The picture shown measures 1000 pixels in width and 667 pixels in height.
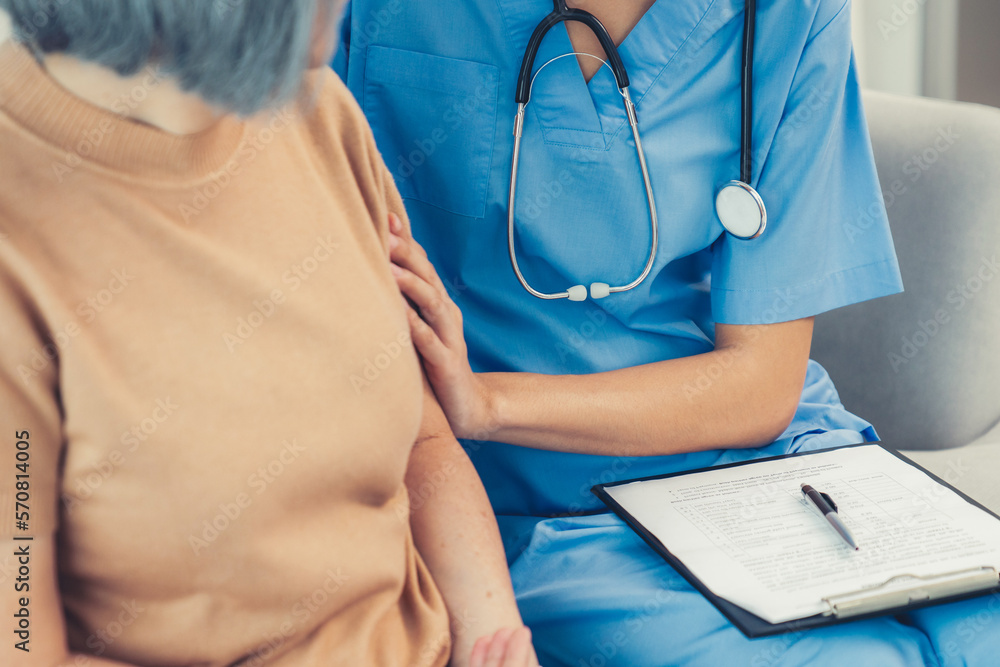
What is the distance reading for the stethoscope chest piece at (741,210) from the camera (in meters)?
0.99

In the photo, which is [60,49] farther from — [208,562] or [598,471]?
[598,471]

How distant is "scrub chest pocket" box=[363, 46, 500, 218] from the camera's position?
102cm

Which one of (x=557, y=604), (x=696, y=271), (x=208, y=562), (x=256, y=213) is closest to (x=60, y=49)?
(x=256, y=213)

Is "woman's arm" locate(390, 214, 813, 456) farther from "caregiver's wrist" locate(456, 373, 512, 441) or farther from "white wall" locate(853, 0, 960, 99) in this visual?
"white wall" locate(853, 0, 960, 99)

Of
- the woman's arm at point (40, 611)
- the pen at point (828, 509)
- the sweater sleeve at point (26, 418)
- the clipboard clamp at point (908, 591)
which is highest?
the sweater sleeve at point (26, 418)

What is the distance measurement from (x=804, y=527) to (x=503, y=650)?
1.15 feet

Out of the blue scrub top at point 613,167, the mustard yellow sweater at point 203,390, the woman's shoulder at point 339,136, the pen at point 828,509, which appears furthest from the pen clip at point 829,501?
the woman's shoulder at point 339,136

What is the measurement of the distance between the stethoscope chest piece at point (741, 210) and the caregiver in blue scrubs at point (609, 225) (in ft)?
0.08

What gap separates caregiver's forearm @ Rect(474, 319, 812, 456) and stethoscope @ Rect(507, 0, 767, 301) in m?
0.11

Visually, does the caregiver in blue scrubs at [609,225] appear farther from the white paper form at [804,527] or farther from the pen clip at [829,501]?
the pen clip at [829,501]

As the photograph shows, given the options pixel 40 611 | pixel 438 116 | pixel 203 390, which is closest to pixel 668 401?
pixel 438 116

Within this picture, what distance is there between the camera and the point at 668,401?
1038 mm

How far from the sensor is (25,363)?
0.54 m

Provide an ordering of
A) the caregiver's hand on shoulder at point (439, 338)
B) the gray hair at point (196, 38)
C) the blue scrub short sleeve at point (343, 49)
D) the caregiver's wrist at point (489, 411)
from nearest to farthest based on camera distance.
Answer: the gray hair at point (196, 38), the caregiver's hand on shoulder at point (439, 338), the caregiver's wrist at point (489, 411), the blue scrub short sleeve at point (343, 49)
